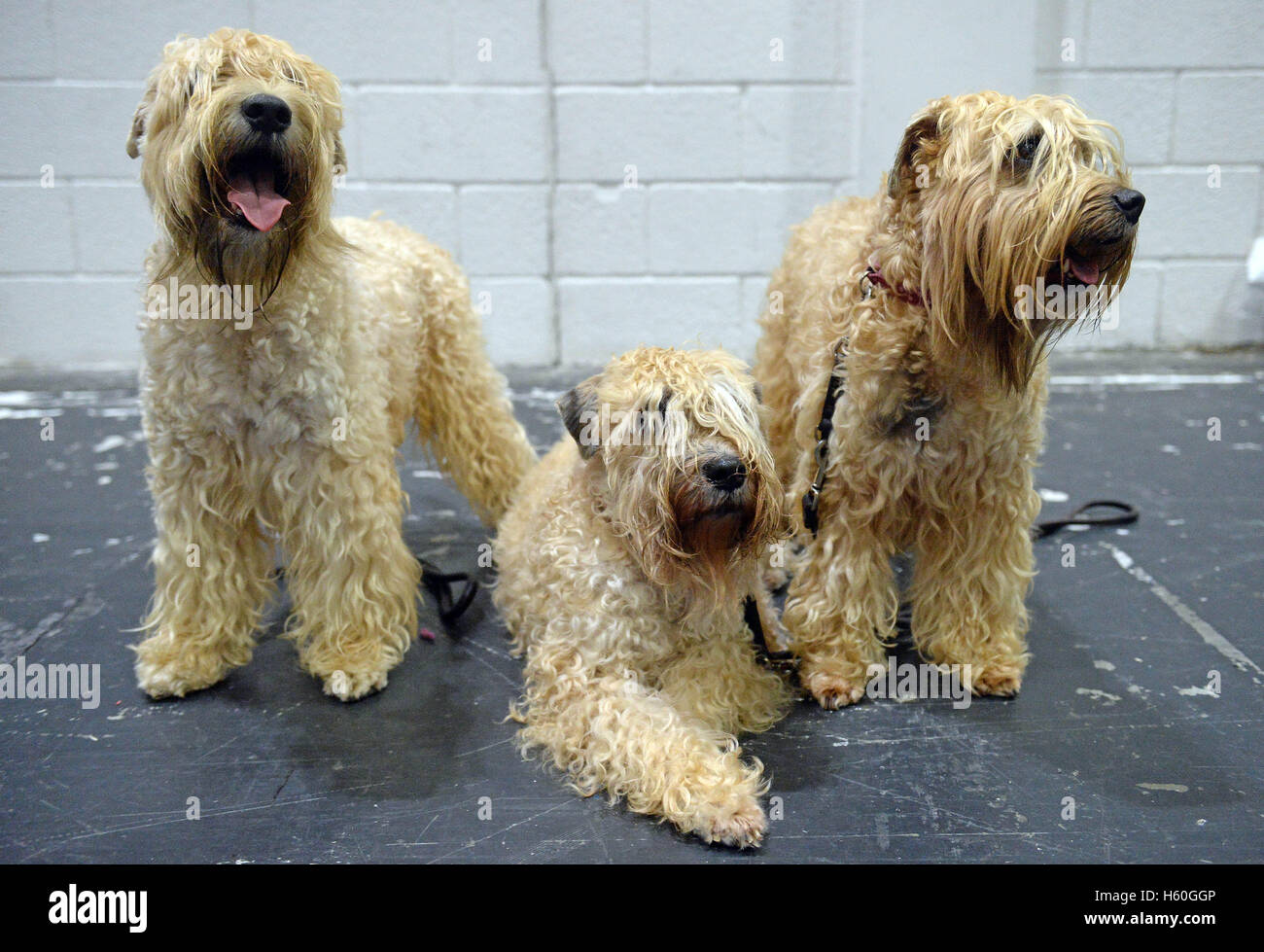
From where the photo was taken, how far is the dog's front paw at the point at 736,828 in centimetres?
229

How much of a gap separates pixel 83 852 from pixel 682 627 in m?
1.47

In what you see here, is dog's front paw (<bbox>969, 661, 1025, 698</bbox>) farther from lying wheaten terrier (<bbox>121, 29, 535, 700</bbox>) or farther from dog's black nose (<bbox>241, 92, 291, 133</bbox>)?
dog's black nose (<bbox>241, 92, 291, 133</bbox>)

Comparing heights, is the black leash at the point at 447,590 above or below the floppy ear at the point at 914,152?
below

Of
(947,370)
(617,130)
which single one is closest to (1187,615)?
(947,370)

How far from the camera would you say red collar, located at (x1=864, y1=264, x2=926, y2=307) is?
275 cm

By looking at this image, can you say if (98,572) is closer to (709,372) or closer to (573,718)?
(573,718)

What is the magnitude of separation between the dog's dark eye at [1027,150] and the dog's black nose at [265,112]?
174 cm

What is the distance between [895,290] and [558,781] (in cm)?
154

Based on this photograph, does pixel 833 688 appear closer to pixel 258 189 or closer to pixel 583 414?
pixel 583 414

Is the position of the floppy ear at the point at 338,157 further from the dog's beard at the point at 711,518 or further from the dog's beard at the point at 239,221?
the dog's beard at the point at 711,518

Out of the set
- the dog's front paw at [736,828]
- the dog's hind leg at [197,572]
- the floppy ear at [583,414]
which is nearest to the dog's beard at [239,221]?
the dog's hind leg at [197,572]

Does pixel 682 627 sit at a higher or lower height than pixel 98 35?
lower

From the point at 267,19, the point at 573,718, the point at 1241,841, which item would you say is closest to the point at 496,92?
the point at 267,19
